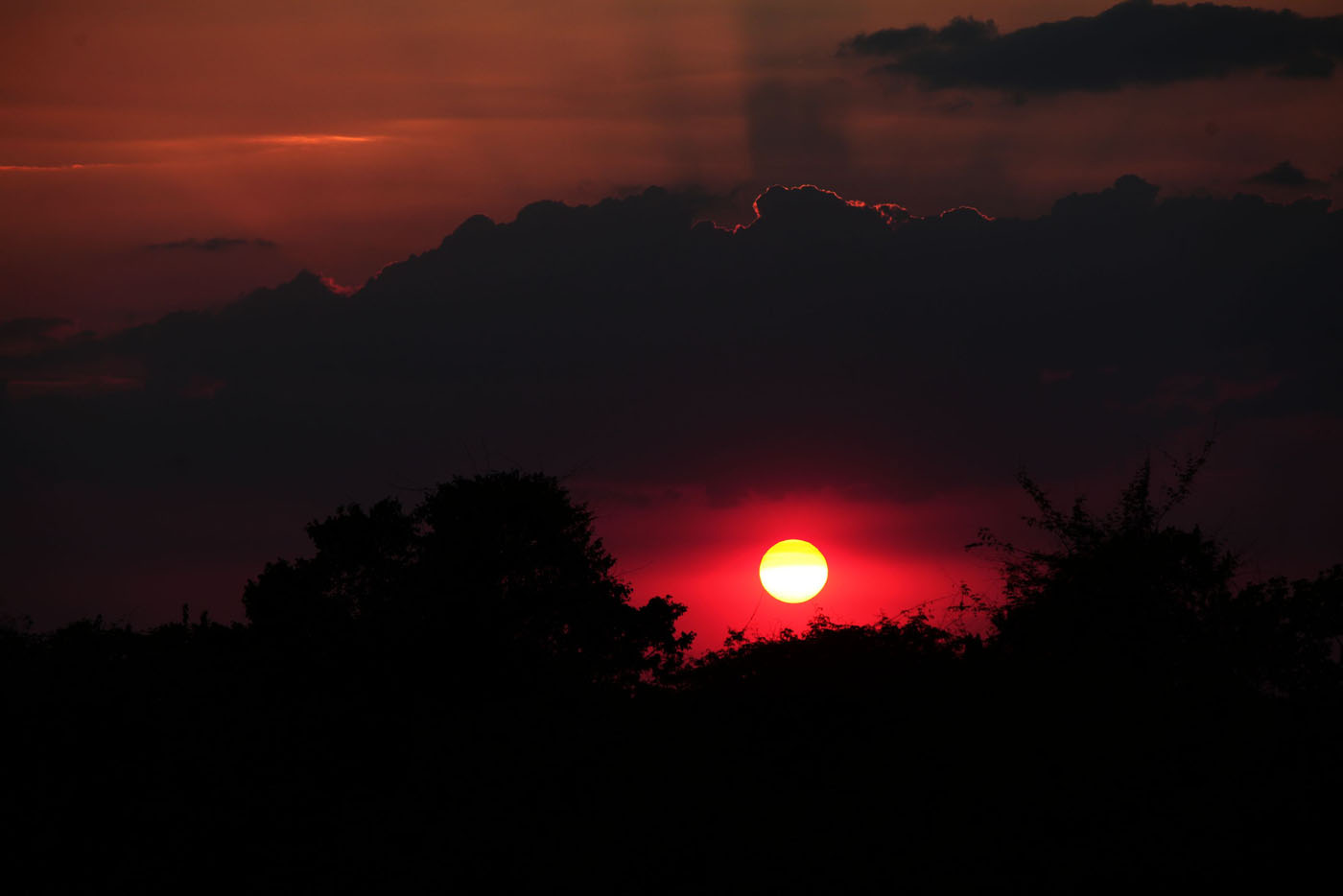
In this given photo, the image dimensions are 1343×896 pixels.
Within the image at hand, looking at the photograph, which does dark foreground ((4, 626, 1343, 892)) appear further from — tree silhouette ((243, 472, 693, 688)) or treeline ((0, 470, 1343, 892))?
tree silhouette ((243, 472, 693, 688))

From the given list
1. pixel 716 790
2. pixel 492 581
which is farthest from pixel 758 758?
pixel 492 581

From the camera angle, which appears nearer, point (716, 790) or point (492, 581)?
point (716, 790)

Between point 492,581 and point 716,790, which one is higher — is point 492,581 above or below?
above

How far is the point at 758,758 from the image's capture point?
21.5 m

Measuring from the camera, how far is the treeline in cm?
1928

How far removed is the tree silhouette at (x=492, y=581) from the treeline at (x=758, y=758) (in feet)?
21.5

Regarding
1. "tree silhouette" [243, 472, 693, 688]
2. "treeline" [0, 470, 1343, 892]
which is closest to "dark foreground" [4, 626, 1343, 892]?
"treeline" [0, 470, 1343, 892]

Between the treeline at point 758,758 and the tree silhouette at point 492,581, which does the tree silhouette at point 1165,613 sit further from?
the tree silhouette at point 492,581

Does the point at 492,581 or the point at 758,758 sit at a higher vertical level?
the point at 492,581

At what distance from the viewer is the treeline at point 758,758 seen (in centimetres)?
1928

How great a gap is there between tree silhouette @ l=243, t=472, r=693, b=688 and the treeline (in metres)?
6.56

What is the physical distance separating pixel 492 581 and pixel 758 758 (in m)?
21.4

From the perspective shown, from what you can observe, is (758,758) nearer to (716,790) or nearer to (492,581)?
(716,790)

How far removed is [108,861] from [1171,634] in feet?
73.0
